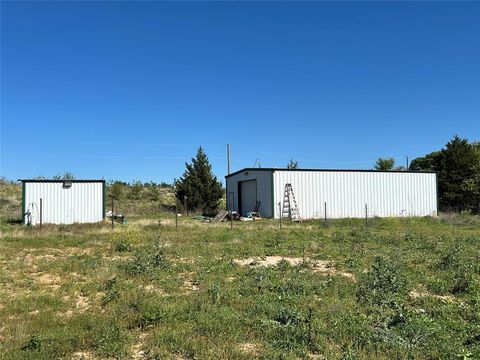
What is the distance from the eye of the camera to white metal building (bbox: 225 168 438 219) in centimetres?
2666

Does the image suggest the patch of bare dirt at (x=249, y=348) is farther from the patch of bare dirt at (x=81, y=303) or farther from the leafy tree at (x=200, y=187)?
the leafy tree at (x=200, y=187)

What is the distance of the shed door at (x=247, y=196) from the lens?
28984mm

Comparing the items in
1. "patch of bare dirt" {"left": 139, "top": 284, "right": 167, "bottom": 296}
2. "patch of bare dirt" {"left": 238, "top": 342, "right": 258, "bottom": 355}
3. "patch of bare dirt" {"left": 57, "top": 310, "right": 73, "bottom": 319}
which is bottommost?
"patch of bare dirt" {"left": 238, "top": 342, "right": 258, "bottom": 355}

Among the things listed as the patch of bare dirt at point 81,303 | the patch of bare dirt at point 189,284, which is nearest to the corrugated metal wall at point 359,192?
the patch of bare dirt at point 189,284

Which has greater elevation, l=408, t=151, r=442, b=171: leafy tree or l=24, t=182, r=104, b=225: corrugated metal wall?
l=408, t=151, r=442, b=171: leafy tree

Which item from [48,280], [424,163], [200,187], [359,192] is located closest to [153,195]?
[200,187]

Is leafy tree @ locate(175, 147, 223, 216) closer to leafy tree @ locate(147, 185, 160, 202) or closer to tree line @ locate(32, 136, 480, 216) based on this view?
tree line @ locate(32, 136, 480, 216)

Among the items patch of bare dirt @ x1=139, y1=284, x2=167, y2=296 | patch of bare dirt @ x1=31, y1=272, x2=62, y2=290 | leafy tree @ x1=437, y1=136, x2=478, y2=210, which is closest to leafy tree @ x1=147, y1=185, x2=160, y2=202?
leafy tree @ x1=437, y1=136, x2=478, y2=210

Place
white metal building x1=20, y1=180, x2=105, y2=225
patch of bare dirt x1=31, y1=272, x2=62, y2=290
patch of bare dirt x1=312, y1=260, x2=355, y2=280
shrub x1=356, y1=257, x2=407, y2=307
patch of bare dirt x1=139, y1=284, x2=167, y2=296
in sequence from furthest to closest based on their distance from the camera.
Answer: white metal building x1=20, y1=180, x2=105, y2=225 < patch of bare dirt x1=312, y1=260, x2=355, y2=280 < patch of bare dirt x1=31, y1=272, x2=62, y2=290 < patch of bare dirt x1=139, y1=284, x2=167, y2=296 < shrub x1=356, y1=257, x2=407, y2=307

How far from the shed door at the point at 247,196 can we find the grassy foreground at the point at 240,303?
16.1 metres

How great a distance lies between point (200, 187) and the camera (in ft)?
107

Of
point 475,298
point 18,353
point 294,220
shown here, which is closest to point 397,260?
point 475,298

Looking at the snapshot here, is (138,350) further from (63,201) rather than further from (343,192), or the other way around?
(343,192)

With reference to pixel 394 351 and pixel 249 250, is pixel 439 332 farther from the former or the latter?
pixel 249 250
